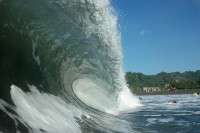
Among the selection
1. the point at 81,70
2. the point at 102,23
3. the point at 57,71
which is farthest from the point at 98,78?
the point at 102,23

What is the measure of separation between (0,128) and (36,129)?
0.53 metres

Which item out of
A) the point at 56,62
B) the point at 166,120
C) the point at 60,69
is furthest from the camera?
the point at 60,69

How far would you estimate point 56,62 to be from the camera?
7.19 m

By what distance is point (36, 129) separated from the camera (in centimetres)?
271

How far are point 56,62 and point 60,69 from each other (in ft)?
1.76

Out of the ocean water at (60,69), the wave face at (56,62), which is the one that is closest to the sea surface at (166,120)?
the ocean water at (60,69)

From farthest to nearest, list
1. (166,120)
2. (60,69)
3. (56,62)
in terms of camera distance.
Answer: (60,69) < (56,62) < (166,120)

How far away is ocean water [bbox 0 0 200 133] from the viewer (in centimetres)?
336

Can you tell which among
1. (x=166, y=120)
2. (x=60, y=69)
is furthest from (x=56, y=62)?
(x=166, y=120)

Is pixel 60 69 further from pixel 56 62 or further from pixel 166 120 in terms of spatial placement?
pixel 166 120

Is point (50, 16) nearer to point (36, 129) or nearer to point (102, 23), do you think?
point (102, 23)

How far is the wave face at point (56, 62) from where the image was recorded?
11.3ft

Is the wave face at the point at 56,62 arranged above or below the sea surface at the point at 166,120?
above

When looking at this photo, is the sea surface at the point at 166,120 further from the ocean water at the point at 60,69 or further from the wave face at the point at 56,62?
the wave face at the point at 56,62
